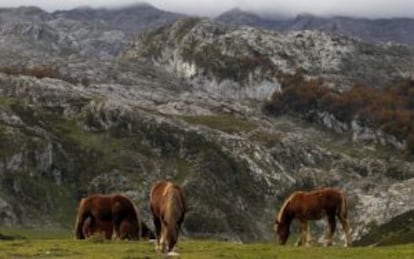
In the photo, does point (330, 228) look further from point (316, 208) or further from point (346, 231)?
point (316, 208)

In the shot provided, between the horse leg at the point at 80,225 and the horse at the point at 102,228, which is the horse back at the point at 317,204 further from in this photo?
the horse leg at the point at 80,225

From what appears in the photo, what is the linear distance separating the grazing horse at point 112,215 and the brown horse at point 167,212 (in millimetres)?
8460

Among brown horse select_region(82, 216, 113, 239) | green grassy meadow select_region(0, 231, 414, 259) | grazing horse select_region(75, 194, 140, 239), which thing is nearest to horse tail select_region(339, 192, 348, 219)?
green grassy meadow select_region(0, 231, 414, 259)

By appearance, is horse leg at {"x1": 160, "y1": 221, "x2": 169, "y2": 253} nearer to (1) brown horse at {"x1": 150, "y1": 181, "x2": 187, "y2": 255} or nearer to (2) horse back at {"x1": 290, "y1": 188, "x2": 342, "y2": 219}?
(1) brown horse at {"x1": 150, "y1": 181, "x2": 187, "y2": 255}

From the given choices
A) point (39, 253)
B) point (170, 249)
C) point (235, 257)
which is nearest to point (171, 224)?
point (170, 249)

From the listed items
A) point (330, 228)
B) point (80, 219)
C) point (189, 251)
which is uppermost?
point (189, 251)

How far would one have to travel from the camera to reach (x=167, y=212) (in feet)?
115

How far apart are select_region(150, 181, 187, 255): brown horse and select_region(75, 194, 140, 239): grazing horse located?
8.46 metres

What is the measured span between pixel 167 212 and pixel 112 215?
12583 millimetres

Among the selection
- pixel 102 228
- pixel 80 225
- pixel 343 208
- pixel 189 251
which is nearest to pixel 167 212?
pixel 189 251

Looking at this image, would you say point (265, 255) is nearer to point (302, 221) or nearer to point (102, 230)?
point (302, 221)

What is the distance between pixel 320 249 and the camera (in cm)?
3994

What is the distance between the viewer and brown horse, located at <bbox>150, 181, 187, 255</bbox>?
34969mm

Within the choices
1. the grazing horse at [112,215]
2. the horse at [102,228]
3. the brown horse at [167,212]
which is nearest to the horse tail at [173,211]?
the brown horse at [167,212]
